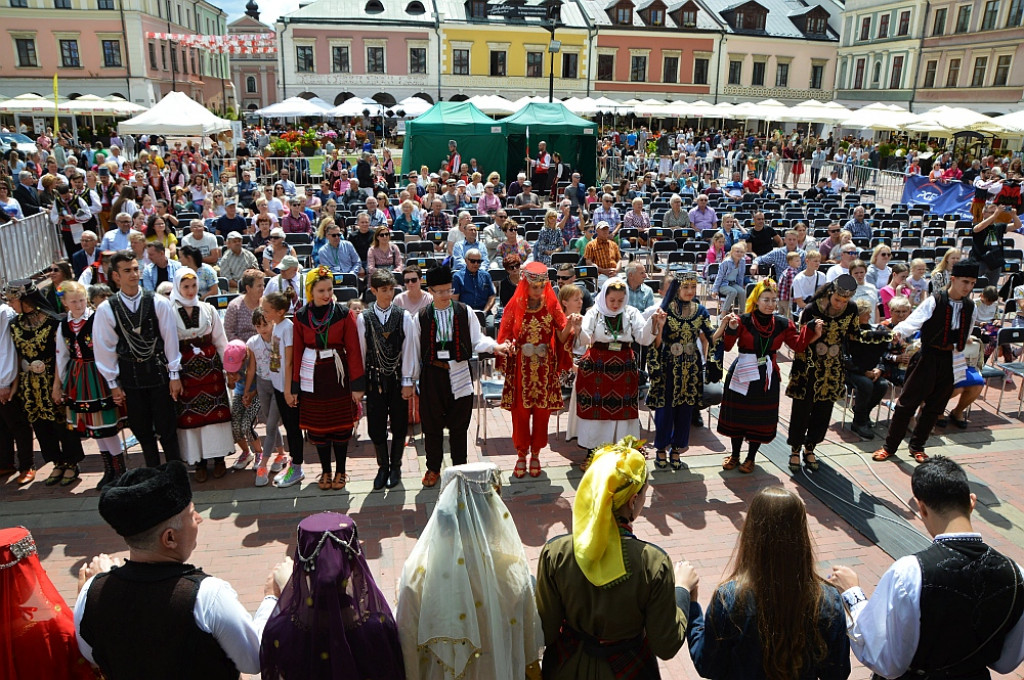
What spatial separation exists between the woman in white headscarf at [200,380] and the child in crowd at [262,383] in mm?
206

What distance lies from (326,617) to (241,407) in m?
4.08

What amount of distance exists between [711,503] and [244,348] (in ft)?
12.9

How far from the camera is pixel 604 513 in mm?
2666

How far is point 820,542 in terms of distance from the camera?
5348 millimetres

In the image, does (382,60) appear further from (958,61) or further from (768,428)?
(768,428)

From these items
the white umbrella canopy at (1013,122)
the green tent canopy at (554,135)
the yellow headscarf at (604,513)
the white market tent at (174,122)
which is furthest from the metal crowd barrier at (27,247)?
the white umbrella canopy at (1013,122)

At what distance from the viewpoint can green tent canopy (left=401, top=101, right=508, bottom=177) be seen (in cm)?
2062

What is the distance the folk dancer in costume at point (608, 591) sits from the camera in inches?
104

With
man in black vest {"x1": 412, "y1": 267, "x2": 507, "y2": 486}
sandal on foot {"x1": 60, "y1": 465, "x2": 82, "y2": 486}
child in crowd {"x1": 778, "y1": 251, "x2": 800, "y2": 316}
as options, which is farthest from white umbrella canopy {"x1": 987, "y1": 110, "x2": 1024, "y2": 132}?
sandal on foot {"x1": 60, "y1": 465, "x2": 82, "y2": 486}

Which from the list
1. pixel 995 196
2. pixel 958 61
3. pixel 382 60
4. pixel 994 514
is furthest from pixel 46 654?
pixel 958 61

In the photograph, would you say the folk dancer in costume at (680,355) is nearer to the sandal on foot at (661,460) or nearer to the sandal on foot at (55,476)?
the sandal on foot at (661,460)

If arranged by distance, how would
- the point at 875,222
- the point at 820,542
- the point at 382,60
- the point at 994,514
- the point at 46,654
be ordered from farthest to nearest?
the point at 382,60
the point at 875,222
the point at 994,514
the point at 820,542
the point at 46,654

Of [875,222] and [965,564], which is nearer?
[965,564]

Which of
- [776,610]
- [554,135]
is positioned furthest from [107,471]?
[554,135]
